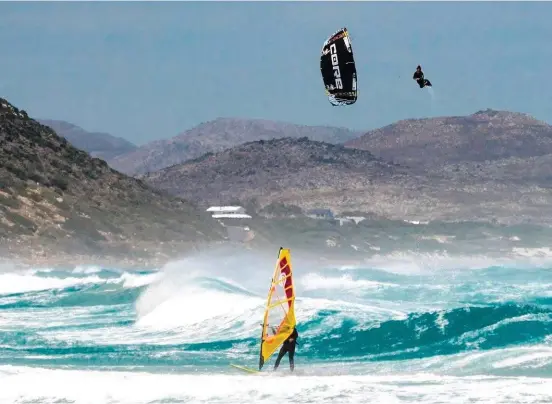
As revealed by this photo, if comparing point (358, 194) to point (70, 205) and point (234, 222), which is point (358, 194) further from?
point (70, 205)

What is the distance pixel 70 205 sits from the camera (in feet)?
265

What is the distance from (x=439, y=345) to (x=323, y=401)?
27.8 ft

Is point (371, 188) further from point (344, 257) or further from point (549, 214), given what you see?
point (344, 257)

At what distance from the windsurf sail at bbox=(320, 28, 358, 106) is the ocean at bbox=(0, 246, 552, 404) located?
5.17 meters

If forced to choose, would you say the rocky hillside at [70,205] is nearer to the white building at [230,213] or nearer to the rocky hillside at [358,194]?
the white building at [230,213]

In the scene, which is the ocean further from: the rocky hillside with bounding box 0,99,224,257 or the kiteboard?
the rocky hillside with bounding box 0,99,224,257

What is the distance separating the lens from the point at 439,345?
2780 cm

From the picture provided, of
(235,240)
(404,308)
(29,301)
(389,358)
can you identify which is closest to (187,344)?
(389,358)

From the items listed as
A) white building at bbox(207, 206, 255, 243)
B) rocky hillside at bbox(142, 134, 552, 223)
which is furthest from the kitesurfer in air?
rocky hillside at bbox(142, 134, 552, 223)

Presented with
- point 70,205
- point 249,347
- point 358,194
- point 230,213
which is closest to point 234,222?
point 230,213

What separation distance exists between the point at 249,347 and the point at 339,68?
590cm

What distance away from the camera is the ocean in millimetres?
20438

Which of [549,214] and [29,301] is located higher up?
[549,214]

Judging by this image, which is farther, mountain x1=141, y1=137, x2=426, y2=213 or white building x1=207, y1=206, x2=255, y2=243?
mountain x1=141, y1=137, x2=426, y2=213
